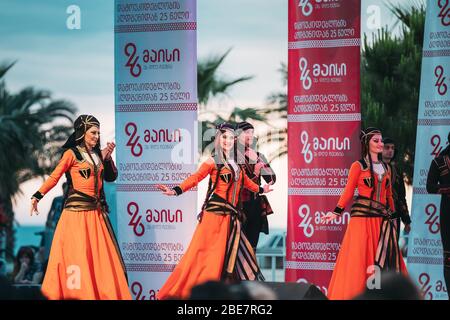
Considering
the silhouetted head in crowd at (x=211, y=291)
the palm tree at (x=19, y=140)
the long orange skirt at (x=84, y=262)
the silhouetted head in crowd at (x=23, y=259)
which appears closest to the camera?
the silhouetted head in crowd at (x=211, y=291)

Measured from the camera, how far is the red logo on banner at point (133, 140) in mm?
9875

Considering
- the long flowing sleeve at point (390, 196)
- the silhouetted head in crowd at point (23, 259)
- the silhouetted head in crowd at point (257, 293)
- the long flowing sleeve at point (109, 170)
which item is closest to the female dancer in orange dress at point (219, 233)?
the long flowing sleeve at point (109, 170)

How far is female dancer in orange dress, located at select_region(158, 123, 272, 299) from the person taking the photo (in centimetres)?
944

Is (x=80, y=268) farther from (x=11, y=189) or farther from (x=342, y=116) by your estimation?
(x=11, y=189)

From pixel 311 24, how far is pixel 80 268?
3.15m

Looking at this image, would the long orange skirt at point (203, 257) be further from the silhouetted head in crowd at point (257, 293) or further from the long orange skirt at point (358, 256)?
the silhouetted head in crowd at point (257, 293)

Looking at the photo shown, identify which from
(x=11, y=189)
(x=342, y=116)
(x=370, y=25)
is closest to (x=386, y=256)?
(x=342, y=116)

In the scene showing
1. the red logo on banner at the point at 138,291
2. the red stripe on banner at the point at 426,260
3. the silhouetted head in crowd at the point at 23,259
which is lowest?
the red logo on banner at the point at 138,291

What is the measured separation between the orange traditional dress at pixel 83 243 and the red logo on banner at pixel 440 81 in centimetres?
323

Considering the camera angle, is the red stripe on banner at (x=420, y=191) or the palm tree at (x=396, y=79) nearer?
the red stripe on banner at (x=420, y=191)

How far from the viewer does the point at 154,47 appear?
982 centimetres

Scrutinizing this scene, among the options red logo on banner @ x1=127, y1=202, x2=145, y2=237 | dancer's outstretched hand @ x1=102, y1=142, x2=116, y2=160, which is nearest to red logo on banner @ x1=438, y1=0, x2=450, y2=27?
dancer's outstretched hand @ x1=102, y1=142, x2=116, y2=160

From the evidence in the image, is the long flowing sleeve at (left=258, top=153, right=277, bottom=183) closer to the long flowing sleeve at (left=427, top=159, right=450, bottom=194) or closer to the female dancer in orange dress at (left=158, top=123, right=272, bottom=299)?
the female dancer in orange dress at (left=158, top=123, right=272, bottom=299)

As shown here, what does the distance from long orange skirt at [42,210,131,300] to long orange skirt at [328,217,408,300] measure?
1.98m
